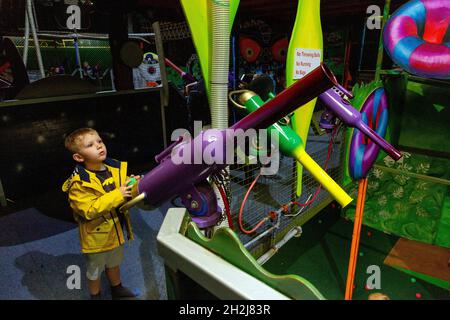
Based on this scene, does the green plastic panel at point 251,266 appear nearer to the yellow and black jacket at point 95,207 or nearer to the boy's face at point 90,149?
the yellow and black jacket at point 95,207

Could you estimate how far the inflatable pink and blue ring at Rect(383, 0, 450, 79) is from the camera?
4.27 ft

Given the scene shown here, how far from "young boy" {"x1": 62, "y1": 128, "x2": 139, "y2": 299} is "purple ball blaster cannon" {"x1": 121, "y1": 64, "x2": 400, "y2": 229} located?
0.43 meters

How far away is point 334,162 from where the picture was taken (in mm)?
3738

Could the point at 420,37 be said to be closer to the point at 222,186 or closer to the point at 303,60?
the point at 303,60

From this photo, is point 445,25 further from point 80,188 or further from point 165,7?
point 165,7

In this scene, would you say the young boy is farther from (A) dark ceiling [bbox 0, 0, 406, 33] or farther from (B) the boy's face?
(A) dark ceiling [bbox 0, 0, 406, 33]

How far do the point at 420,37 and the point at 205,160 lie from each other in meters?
1.47

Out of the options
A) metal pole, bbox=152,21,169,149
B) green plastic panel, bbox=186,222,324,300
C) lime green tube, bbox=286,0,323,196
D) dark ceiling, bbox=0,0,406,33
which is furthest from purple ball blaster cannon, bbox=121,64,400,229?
dark ceiling, bbox=0,0,406,33

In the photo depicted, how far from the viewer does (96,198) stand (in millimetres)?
1324

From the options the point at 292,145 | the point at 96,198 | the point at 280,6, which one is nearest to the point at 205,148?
the point at 292,145

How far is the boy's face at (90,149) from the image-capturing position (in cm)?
135
